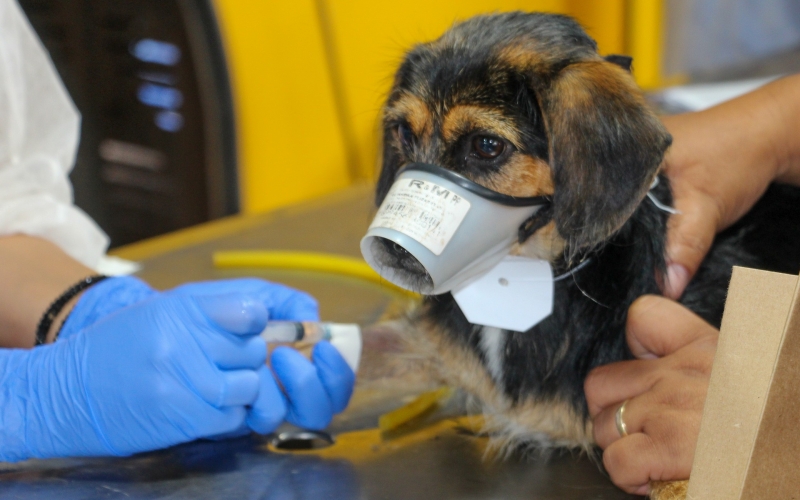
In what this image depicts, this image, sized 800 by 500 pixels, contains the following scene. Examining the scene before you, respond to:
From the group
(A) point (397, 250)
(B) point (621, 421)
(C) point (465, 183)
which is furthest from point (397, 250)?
(B) point (621, 421)

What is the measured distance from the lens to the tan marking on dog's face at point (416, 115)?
3.02ft

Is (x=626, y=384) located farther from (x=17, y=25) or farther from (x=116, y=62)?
(x=116, y=62)

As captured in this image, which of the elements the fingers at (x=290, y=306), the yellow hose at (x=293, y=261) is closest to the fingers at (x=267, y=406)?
the fingers at (x=290, y=306)

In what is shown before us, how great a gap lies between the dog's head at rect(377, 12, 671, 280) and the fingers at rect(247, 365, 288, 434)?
0.29 meters

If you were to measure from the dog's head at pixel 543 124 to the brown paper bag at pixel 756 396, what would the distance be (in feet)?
0.82

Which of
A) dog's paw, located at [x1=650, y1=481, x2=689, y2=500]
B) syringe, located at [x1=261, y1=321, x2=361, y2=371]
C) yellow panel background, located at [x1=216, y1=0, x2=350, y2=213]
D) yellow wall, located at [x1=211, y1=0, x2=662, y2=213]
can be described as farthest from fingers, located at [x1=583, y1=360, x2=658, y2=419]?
yellow panel background, located at [x1=216, y1=0, x2=350, y2=213]

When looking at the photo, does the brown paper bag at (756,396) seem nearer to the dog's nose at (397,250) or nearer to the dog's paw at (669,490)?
the dog's paw at (669,490)

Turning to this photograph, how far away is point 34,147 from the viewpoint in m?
1.39

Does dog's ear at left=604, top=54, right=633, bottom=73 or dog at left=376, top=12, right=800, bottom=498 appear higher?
dog's ear at left=604, top=54, right=633, bottom=73

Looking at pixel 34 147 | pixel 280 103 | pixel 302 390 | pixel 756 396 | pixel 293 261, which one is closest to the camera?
pixel 756 396

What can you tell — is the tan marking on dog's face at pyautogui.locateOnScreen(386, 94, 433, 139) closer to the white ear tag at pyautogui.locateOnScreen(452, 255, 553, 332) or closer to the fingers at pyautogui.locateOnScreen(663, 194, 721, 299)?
the white ear tag at pyautogui.locateOnScreen(452, 255, 553, 332)

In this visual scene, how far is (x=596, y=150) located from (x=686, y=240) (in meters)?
0.23

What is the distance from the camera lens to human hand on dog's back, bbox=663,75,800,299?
3.38 feet

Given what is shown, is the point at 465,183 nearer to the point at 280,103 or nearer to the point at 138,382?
the point at 138,382
